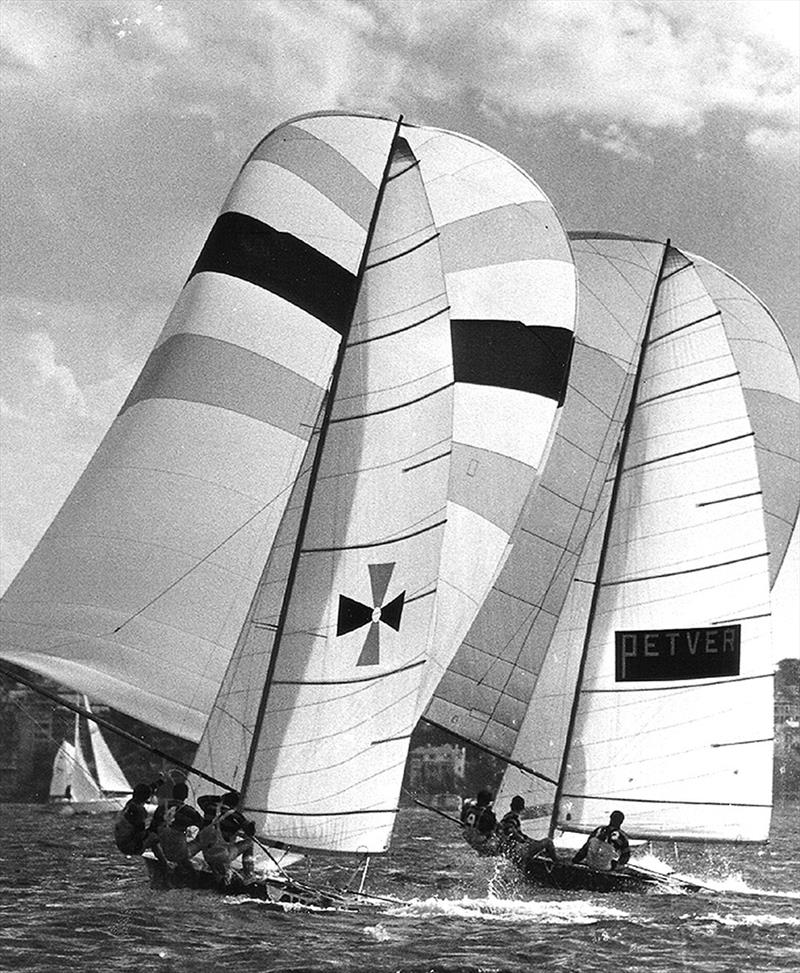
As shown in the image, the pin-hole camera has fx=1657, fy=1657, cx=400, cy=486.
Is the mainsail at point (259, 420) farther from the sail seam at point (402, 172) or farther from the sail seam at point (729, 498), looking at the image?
the sail seam at point (729, 498)

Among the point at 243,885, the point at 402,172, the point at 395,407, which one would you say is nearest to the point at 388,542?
the point at 395,407

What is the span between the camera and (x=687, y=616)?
2056 cm

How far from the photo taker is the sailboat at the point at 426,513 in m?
15.9

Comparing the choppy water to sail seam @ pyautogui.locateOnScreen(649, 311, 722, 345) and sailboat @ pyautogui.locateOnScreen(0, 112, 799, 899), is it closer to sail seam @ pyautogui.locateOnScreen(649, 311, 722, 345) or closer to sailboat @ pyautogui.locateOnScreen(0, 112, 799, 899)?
sailboat @ pyautogui.locateOnScreen(0, 112, 799, 899)

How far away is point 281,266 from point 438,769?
8870 cm

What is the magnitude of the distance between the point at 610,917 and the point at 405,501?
18.0 feet

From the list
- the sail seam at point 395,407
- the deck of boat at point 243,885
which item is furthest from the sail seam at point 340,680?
the sail seam at point 395,407

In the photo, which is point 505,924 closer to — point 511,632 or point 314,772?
point 314,772

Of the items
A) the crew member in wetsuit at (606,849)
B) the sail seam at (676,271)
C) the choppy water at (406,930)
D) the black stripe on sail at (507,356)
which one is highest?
the sail seam at (676,271)

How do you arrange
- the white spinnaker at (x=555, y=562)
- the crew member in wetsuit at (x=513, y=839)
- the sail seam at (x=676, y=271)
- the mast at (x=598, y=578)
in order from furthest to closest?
the white spinnaker at (x=555, y=562) < the sail seam at (x=676, y=271) < the mast at (x=598, y=578) < the crew member in wetsuit at (x=513, y=839)

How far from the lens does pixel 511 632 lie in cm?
2247

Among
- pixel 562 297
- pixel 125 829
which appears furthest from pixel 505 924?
pixel 562 297

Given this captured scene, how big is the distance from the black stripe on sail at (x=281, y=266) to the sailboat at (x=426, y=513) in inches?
1.2

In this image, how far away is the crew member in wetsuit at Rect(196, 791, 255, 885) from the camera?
15071 millimetres
